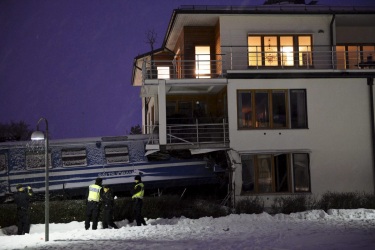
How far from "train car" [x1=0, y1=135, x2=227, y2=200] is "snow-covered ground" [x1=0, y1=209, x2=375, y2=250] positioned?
4.16 metres

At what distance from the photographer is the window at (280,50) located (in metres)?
25.0

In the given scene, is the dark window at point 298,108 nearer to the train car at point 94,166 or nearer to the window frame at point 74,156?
the train car at point 94,166

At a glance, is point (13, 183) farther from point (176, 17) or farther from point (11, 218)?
point (176, 17)

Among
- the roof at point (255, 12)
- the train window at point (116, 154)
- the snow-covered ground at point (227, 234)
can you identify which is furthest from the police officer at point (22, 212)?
the roof at point (255, 12)

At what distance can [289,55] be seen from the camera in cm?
2530

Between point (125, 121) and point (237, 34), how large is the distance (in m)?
132

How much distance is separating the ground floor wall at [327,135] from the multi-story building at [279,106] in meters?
0.04

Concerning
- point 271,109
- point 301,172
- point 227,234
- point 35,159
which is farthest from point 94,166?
point 227,234

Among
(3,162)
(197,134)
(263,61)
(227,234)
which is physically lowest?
(227,234)

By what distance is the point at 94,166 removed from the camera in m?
23.3

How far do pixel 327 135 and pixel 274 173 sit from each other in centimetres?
283

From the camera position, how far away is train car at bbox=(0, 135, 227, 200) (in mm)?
22922

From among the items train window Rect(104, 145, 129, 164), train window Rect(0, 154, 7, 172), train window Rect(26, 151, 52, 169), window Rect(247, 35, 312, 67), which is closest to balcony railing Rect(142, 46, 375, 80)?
window Rect(247, 35, 312, 67)

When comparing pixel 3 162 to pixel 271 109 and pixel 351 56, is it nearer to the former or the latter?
pixel 271 109
